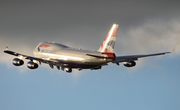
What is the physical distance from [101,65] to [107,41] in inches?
279

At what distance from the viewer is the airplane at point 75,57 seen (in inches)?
4604

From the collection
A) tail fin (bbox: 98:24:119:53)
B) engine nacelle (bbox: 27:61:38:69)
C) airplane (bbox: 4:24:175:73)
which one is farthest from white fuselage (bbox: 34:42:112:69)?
engine nacelle (bbox: 27:61:38:69)

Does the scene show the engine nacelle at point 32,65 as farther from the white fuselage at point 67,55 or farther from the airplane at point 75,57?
the white fuselage at point 67,55

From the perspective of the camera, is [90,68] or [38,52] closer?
[90,68]

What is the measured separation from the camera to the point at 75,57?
120375mm

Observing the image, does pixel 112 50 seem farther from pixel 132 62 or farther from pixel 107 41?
pixel 132 62

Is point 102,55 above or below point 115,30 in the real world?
below

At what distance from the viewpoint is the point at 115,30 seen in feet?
384

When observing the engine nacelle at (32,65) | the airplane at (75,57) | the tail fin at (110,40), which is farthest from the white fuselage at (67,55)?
the engine nacelle at (32,65)

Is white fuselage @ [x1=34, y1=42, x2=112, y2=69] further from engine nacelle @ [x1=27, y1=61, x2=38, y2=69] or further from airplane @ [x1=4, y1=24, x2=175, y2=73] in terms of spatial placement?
engine nacelle @ [x1=27, y1=61, x2=38, y2=69]

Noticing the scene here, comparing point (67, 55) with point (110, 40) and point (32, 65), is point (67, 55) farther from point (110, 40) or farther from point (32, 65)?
point (110, 40)

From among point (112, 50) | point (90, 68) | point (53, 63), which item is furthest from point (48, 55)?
point (112, 50)

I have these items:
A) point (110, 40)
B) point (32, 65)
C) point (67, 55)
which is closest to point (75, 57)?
point (67, 55)

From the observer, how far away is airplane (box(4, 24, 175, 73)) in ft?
384
